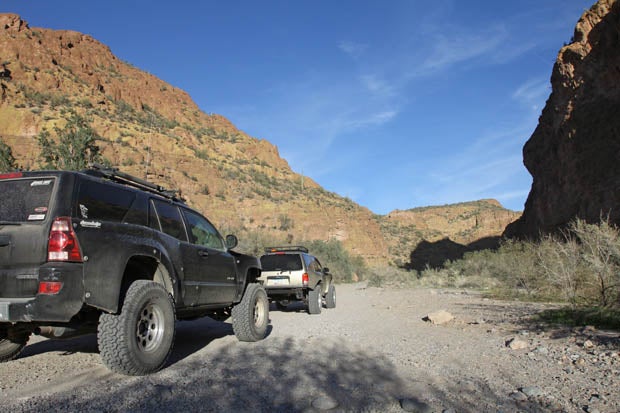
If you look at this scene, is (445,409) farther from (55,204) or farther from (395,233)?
(395,233)

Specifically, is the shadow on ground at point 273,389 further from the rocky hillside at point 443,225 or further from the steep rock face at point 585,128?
the rocky hillside at point 443,225

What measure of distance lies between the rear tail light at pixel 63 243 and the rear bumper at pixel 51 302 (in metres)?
0.07

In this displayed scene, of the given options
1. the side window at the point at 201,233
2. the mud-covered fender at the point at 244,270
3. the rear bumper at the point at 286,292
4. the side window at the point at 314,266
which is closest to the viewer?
the side window at the point at 201,233

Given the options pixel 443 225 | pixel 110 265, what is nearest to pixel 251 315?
pixel 110 265

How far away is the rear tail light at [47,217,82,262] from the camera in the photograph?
3.84 m

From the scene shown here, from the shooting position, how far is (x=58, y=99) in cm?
4203

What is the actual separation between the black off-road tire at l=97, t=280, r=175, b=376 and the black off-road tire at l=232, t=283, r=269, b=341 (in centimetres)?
210

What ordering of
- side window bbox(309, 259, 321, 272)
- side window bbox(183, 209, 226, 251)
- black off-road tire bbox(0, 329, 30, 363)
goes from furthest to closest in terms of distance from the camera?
side window bbox(309, 259, 321, 272)
side window bbox(183, 209, 226, 251)
black off-road tire bbox(0, 329, 30, 363)

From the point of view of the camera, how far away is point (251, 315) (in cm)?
698

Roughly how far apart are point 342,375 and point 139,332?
2273 millimetres

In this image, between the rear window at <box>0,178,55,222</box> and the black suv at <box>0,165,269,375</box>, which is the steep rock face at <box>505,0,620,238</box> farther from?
the rear window at <box>0,178,55,222</box>

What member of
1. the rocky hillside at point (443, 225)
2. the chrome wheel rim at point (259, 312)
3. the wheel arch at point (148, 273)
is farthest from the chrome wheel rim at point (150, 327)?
the rocky hillside at point (443, 225)

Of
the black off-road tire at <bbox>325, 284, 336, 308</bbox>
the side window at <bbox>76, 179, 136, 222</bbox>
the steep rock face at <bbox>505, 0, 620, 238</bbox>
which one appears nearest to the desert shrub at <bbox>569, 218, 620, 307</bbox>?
the black off-road tire at <bbox>325, 284, 336, 308</bbox>

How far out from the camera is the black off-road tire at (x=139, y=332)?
4.12 meters
